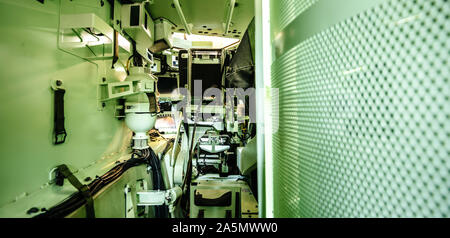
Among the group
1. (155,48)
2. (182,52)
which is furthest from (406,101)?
(182,52)

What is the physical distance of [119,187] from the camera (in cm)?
157

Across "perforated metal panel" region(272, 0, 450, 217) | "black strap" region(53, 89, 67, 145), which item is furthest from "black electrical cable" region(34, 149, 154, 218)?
"perforated metal panel" region(272, 0, 450, 217)

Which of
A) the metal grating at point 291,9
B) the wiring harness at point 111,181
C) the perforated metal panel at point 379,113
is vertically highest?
the metal grating at point 291,9

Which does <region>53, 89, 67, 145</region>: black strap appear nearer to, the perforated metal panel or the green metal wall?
the green metal wall

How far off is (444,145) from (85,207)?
1626mm

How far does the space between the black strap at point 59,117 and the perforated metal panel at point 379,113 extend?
5.07 feet

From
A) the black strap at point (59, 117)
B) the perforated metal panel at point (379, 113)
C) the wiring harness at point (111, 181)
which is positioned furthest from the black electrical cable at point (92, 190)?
the perforated metal panel at point (379, 113)

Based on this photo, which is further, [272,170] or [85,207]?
[85,207]

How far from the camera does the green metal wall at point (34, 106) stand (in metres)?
0.89

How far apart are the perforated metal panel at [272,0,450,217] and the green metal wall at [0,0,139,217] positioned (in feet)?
4.74

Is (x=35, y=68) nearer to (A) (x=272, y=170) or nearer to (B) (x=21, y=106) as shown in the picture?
(B) (x=21, y=106)

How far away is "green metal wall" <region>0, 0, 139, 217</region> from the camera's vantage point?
0.89 metres

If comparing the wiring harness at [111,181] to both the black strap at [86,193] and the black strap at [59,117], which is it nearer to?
the black strap at [86,193]

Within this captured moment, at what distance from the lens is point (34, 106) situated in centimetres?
102
